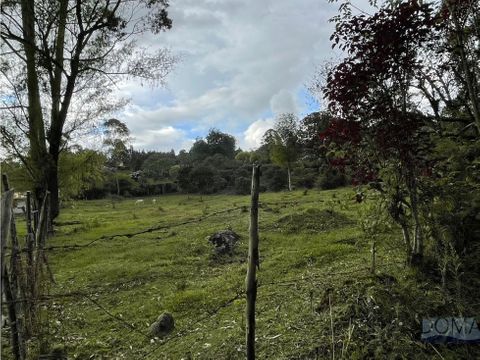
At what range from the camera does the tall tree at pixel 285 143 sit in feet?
122

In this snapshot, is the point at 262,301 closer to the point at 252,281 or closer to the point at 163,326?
the point at 163,326

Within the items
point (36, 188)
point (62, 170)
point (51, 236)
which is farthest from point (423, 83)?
point (62, 170)

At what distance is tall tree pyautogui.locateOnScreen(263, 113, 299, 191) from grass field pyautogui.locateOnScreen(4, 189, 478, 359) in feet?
86.8

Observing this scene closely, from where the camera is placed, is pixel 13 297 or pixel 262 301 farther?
pixel 262 301

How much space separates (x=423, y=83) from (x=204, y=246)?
6.61m

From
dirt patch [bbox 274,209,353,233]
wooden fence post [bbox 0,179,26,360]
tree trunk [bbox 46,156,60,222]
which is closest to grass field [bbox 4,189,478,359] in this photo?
wooden fence post [bbox 0,179,26,360]

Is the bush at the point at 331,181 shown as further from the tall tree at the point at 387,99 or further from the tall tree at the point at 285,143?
the tall tree at the point at 387,99

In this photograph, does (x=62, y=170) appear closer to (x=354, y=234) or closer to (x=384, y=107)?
(x=354, y=234)

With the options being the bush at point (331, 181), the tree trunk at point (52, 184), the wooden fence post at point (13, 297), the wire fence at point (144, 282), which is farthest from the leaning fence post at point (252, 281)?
the bush at point (331, 181)

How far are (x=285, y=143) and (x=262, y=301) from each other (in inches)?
1423

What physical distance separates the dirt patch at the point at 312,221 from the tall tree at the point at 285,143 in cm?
2282

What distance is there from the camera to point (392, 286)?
182 inches

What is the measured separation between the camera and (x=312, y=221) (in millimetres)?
11914

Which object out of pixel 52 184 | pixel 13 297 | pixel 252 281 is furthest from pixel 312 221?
pixel 13 297
